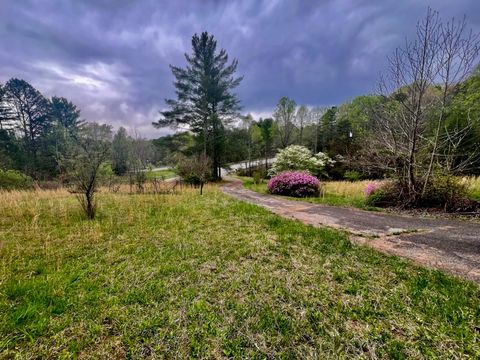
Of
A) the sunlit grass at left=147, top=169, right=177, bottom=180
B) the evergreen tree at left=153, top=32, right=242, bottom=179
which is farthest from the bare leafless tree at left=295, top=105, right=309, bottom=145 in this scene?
the sunlit grass at left=147, top=169, right=177, bottom=180

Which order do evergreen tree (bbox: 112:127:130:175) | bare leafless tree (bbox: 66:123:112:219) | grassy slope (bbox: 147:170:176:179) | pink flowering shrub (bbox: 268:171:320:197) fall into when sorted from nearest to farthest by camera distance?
bare leafless tree (bbox: 66:123:112:219)
pink flowering shrub (bbox: 268:171:320:197)
grassy slope (bbox: 147:170:176:179)
evergreen tree (bbox: 112:127:130:175)

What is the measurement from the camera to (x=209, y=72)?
1661 cm

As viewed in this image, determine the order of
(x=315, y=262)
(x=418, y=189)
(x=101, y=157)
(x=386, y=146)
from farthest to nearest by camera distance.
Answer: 1. (x=386, y=146)
2. (x=418, y=189)
3. (x=101, y=157)
4. (x=315, y=262)

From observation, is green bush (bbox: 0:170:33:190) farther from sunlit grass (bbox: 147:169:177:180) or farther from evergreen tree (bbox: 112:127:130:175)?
sunlit grass (bbox: 147:169:177:180)

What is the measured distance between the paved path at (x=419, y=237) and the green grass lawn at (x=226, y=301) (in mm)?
453

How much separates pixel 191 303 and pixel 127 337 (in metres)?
0.55

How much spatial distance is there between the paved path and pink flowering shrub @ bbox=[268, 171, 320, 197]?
420 cm

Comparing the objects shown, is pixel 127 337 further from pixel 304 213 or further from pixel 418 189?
pixel 418 189

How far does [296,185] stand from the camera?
9664mm

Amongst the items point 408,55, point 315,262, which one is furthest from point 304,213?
point 408,55

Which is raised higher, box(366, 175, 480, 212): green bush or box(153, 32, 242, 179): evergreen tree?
box(153, 32, 242, 179): evergreen tree

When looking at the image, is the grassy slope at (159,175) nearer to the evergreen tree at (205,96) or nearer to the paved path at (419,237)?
the evergreen tree at (205,96)

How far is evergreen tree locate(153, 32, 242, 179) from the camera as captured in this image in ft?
53.2

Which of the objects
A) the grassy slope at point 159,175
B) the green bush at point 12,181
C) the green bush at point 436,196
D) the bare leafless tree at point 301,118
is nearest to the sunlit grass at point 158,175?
the grassy slope at point 159,175
